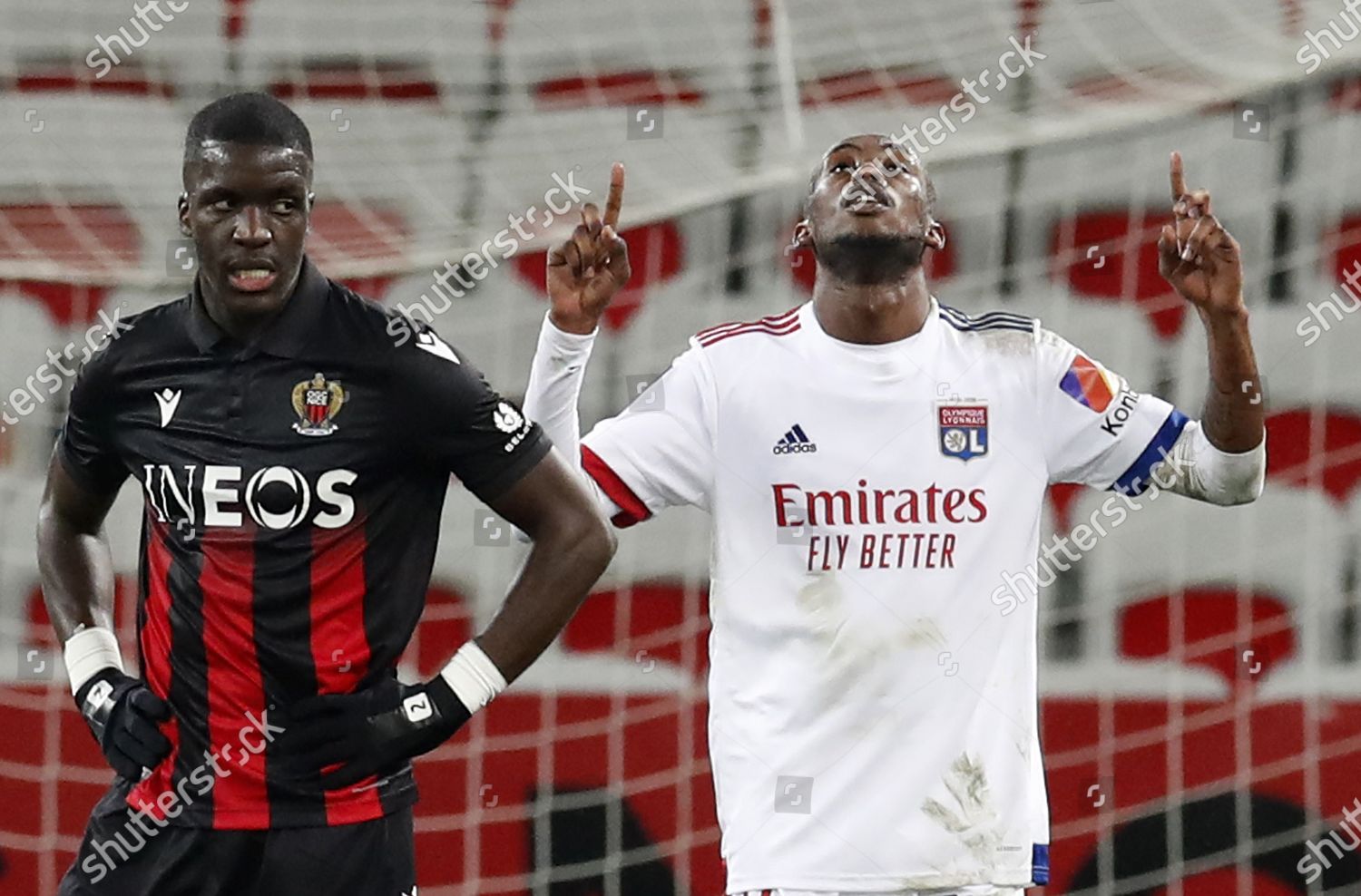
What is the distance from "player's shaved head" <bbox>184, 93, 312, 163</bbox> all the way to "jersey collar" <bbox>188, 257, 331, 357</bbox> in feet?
A: 0.54

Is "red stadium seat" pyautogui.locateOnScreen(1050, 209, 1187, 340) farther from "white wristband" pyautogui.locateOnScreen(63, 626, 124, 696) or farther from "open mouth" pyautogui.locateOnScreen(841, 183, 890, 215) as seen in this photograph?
"white wristband" pyautogui.locateOnScreen(63, 626, 124, 696)

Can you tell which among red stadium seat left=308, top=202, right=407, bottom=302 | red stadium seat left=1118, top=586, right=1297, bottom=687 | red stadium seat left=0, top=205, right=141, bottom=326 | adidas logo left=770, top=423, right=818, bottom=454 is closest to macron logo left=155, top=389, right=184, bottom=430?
adidas logo left=770, top=423, right=818, bottom=454

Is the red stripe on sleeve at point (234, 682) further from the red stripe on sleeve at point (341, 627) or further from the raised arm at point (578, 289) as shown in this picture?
the raised arm at point (578, 289)

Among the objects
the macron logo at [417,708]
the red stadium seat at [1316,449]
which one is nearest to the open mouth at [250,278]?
the macron logo at [417,708]

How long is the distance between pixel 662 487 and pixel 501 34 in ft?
7.99

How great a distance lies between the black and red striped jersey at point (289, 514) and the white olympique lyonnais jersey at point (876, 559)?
41 cm

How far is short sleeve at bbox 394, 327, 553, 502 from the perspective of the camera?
2418 mm

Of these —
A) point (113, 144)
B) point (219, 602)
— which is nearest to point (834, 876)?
point (219, 602)

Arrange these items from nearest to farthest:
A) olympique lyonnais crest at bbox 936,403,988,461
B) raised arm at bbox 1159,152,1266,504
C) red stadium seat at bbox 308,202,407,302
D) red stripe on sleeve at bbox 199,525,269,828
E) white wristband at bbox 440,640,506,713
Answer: red stripe on sleeve at bbox 199,525,269,828 → white wristband at bbox 440,640,506,713 → raised arm at bbox 1159,152,1266,504 → olympique lyonnais crest at bbox 936,403,988,461 → red stadium seat at bbox 308,202,407,302

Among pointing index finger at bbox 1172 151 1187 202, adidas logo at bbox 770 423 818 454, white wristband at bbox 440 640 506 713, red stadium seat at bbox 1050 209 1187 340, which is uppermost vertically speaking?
red stadium seat at bbox 1050 209 1187 340

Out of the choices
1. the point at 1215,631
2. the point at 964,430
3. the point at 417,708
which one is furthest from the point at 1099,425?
the point at 1215,631

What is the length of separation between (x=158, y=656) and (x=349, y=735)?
27 cm

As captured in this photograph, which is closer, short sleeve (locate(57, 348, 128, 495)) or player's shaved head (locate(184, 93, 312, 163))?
player's shaved head (locate(184, 93, 312, 163))

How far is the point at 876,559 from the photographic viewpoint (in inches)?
106
